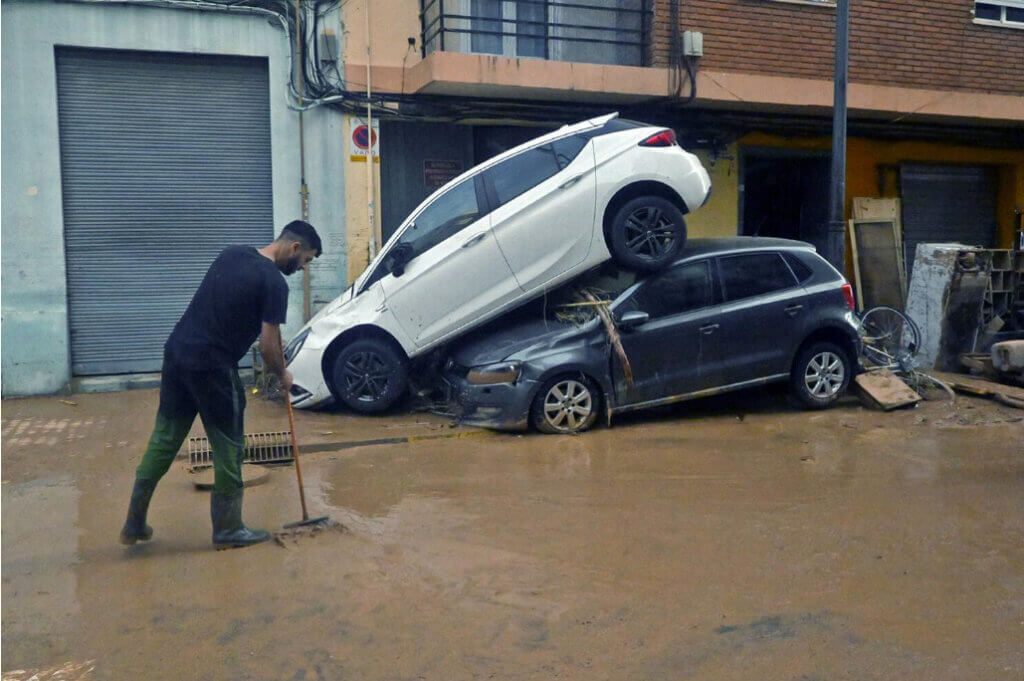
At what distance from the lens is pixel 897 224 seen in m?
14.2

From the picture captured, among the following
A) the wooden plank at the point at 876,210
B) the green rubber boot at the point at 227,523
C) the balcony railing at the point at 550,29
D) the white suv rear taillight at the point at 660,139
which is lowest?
the green rubber boot at the point at 227,523

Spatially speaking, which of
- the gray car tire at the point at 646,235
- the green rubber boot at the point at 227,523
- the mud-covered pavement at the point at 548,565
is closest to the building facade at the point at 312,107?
the gray car tire at the point at 646,235

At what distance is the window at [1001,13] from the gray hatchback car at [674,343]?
7.47m

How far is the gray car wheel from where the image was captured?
8.00 meters

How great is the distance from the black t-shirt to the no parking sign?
657cm

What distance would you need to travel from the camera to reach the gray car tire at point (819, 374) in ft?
29.1

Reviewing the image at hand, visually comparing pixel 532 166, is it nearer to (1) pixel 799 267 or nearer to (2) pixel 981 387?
(1) pixel 799 267

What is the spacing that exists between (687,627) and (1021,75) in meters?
13.1

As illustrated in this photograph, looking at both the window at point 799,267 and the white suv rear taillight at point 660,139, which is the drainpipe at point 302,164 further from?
the window at point 799,267

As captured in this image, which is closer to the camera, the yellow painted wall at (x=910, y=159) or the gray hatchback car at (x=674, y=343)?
the gray hatchback car at (x=674, y=343)

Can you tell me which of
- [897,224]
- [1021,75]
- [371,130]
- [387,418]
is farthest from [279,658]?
[1021,75]

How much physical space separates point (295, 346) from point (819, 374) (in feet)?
16.2

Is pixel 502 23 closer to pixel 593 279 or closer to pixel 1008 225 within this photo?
pixel 593 279

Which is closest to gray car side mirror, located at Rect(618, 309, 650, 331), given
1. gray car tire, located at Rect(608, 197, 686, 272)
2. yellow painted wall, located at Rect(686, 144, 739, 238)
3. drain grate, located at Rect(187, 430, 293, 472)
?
gray car tire, located at Rect(608, 197, 686, 272)
